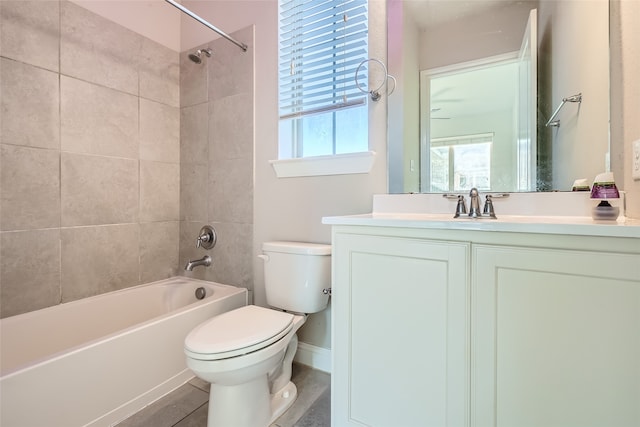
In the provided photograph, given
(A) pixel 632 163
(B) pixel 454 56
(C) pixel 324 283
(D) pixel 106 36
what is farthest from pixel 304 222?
(D) pixel 106 36

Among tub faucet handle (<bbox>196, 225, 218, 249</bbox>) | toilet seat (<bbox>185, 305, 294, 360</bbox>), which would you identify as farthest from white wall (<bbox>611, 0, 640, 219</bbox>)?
tub faucet handle (<bbox>196, 225, 218, 249</bbox>)

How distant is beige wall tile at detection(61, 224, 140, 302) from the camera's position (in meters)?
1.64

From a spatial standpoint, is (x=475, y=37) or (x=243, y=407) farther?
(x=475, y=37)

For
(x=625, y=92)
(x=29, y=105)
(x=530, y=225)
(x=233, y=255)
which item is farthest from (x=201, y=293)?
(x=625, y=92)

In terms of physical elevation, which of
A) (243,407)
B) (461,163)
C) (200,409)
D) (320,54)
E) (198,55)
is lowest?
(200,409)

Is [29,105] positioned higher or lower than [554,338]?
higher

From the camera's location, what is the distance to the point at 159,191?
209cm

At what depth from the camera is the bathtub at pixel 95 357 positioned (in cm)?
104

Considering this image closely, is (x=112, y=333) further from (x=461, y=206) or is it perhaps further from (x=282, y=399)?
(x=461, y=206)

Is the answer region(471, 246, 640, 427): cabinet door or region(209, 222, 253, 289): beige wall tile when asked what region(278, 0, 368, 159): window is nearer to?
region(209, 222, 253, 289): beige wall tile

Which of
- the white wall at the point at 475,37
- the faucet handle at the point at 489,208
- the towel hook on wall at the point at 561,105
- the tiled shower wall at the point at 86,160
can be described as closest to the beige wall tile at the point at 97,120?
the tiled shower wall at the point at 86,160

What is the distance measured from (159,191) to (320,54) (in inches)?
57.6

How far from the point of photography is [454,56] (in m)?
1.35

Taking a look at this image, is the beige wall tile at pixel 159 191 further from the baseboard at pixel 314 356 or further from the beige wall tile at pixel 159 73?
the baseboard at pixel 314 356
